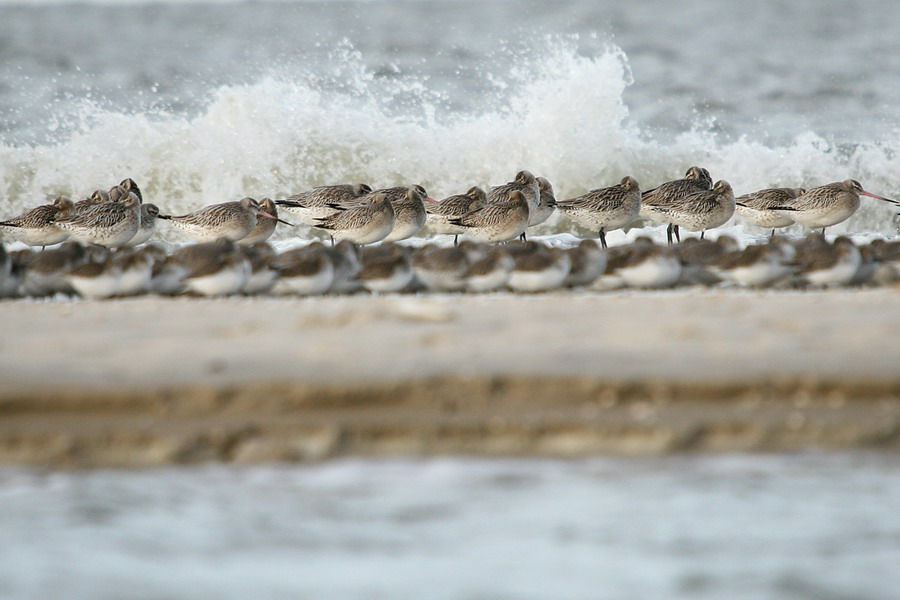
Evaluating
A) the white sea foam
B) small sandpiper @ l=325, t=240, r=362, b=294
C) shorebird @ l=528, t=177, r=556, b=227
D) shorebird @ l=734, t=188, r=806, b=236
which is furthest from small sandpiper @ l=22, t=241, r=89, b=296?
the white sea foam

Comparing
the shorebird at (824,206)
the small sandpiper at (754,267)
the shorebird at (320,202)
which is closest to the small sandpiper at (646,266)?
the small sandpiper at (754,267)

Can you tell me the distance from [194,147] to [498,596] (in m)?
12.9

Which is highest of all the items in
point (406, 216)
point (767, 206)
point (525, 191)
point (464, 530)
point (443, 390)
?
point (525, 191)

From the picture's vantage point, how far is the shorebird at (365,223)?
9664mm

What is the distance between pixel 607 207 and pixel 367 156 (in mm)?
5356

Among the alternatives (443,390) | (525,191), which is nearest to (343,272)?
(443,390)

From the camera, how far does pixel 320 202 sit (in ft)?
35.6

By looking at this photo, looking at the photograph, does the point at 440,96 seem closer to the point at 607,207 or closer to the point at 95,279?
the point at 607,207

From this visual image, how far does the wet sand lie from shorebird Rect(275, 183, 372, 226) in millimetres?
4875

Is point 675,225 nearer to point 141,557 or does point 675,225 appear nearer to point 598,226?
point 598,226

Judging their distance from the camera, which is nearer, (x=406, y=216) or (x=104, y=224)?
(x=104, y=224)

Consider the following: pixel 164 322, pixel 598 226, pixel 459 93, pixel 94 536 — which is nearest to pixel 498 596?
pixel 94 536

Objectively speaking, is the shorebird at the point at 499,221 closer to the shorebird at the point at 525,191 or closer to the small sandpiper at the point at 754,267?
the shorebird at the point at 525,191

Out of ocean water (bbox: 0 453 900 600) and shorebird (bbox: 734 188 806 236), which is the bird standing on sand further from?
ocean water (bbox: 0 453 900 600)
